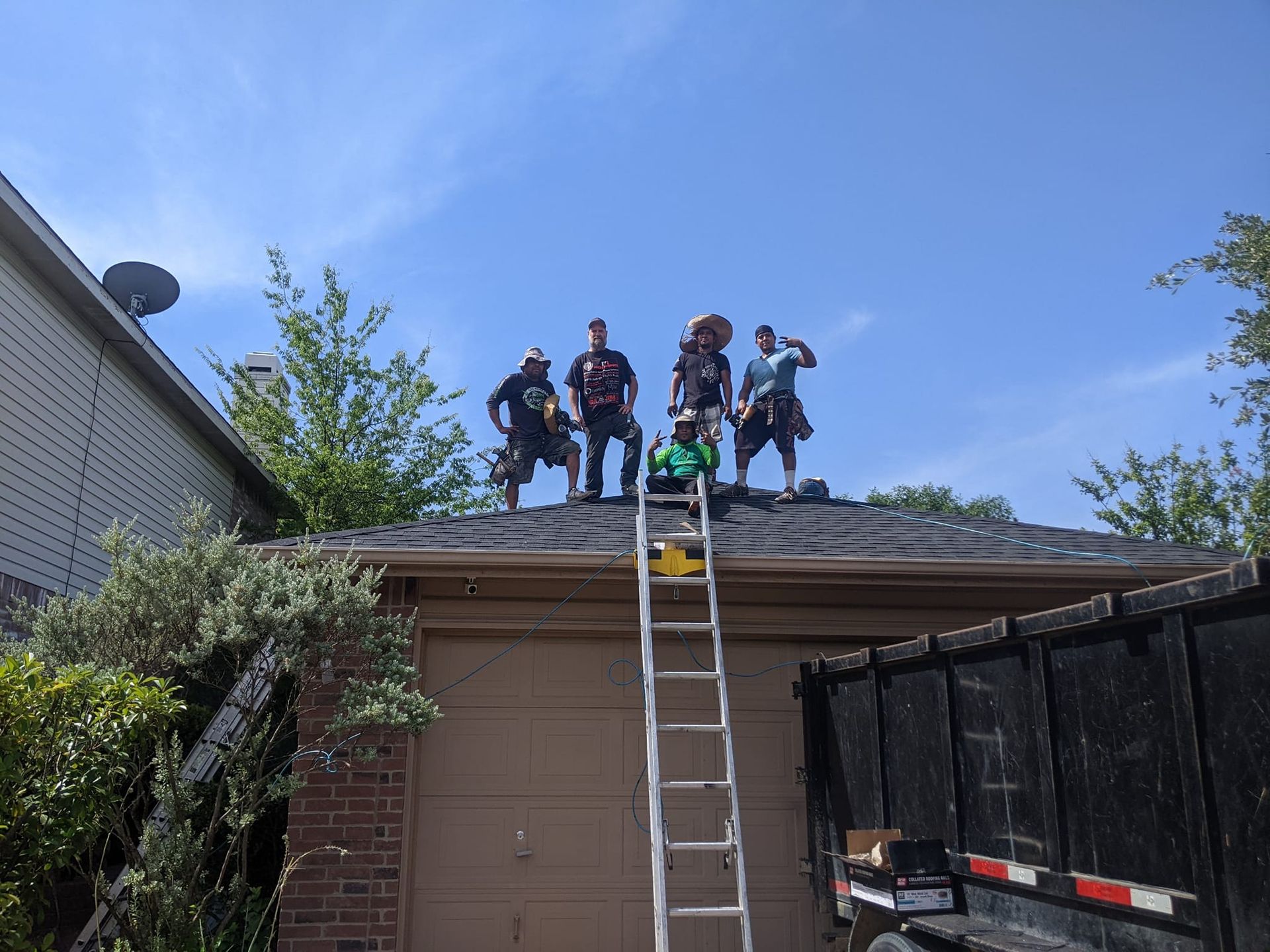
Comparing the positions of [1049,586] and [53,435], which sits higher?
[53,435]

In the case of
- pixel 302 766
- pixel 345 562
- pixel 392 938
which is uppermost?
pixel 345 562

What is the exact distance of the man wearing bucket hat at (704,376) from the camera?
9391mm

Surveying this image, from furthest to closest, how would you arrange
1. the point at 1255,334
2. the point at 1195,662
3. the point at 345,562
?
1. the point at 1255,334
2. the point at 345,562
3. the point at 1195,662

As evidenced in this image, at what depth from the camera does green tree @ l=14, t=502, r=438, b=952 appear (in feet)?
16.9

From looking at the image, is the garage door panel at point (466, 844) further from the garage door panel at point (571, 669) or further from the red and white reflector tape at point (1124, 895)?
the red and white reflector tape at point (1124, 895)

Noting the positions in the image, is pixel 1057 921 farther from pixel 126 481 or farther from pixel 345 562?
pixel 126 481

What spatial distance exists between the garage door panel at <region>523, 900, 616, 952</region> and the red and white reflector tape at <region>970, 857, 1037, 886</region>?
10.1 feet

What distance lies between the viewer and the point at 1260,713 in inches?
107

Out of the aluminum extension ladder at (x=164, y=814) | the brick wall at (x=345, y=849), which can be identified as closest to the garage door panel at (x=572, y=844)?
the brick wall at (x=345, y=849)

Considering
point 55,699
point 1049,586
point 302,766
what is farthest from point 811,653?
point 55,699

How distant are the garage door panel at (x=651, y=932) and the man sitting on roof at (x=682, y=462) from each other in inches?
130

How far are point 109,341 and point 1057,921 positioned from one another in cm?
1008

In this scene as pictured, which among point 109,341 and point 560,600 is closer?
point 560,600

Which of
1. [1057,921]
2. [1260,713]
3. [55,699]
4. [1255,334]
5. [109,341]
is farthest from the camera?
[1255,334]
